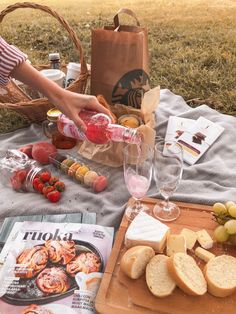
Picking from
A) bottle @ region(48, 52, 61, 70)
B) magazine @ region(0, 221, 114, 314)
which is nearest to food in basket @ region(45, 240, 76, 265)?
magazine @ region(0, 221, 114, 314)

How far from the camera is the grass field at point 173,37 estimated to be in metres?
2.39

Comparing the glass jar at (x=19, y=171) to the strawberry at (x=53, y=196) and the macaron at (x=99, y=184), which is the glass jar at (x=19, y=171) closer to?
the strawberry at (x=53, y=196)

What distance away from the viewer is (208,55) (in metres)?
2.79

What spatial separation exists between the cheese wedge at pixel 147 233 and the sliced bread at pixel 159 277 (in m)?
0.04

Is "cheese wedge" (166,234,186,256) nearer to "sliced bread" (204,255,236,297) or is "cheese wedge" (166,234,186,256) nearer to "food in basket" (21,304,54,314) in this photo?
"sliced bread" (204,255,236,297)

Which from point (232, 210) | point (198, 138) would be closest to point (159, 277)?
point (232, 210)

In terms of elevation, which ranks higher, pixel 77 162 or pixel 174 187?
pixel 174 187

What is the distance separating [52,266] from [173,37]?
2.65 meters

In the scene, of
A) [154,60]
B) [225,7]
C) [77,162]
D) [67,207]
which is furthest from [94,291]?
[225,7]

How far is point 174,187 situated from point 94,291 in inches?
14.9

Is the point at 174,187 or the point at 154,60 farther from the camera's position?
the point at 154,60

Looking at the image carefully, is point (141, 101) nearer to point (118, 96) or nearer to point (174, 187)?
point (118, 96)

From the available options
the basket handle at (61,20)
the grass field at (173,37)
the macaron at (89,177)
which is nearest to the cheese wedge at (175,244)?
the macaron at (89,177)

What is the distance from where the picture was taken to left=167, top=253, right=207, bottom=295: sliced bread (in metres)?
0.92
